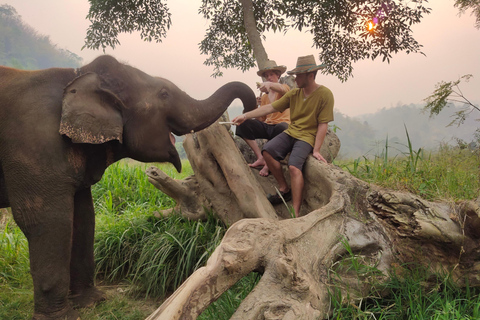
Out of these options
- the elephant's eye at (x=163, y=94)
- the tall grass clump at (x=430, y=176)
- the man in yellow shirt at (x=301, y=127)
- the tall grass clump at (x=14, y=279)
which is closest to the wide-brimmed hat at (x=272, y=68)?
the man in yellow shirt at (x=301, y=127)

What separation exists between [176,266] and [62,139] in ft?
6.00

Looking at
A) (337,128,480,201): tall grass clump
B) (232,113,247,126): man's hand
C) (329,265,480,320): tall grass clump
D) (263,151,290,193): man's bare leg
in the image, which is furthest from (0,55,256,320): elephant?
(337,128,480,201): tall grass clump

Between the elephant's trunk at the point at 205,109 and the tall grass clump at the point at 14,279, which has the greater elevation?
the elephant's trunk at the point at 205,109

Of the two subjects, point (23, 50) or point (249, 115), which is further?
point (23, 50)

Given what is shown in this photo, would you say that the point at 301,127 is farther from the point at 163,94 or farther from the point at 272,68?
the point at 163,94

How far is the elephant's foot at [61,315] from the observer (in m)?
2.77

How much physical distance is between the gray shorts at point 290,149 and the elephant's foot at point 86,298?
213 cm

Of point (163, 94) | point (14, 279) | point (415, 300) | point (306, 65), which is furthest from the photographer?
point (14, 279)

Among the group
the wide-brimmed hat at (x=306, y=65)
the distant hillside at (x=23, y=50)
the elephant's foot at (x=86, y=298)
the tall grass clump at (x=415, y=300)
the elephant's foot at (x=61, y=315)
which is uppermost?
the distant hillside at (x=23, y=50)

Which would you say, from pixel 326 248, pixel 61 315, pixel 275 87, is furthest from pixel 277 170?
pixel 61 315

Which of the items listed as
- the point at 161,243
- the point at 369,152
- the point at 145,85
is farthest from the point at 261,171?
the point at 369,152

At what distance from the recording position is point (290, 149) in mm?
3904

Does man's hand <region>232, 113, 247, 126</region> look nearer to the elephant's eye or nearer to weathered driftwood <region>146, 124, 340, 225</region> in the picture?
weathered driftwood <region>146, 124, 340, 225</region>

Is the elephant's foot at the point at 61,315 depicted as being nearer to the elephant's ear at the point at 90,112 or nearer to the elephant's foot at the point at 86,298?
the elephant's foot at the point at 86,298
